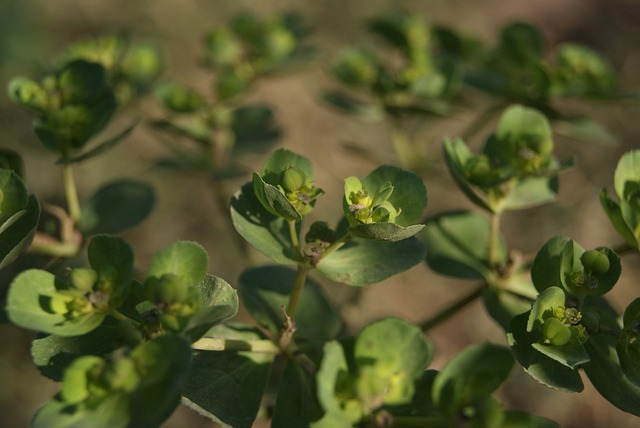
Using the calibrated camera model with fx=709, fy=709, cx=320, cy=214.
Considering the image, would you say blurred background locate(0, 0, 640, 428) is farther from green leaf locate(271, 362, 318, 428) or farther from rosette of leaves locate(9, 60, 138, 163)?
green leaf locate(271, 362, 318, 428)

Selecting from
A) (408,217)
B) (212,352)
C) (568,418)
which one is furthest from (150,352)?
(568,418)

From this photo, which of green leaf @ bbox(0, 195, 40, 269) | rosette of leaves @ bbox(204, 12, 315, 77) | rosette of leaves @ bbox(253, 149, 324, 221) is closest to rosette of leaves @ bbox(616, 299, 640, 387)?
rosette of leaves @ bbox(253, 149, 324, 221)

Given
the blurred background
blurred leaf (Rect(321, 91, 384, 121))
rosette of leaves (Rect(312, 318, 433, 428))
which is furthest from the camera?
the blurred background

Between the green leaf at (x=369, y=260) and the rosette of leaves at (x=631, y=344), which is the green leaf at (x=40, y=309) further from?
the rosette of leaves at (x=631, y=344)

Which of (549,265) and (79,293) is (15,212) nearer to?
(79,293)

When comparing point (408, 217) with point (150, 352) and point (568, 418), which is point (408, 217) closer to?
point (150, 352)

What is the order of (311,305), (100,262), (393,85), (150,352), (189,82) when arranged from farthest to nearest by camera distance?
(189,82)
(393,85)
(311,305)
(100,262)
(150,352)
